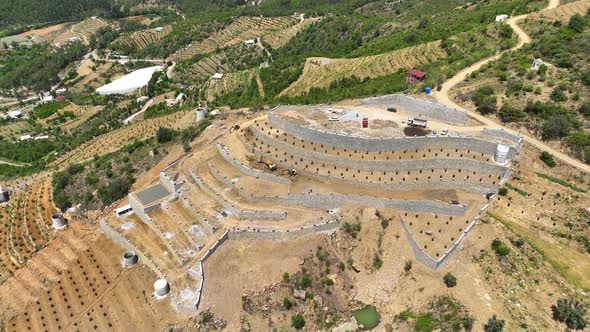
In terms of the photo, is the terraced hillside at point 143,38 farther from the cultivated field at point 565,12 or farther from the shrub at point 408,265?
the shrub at point 408,265

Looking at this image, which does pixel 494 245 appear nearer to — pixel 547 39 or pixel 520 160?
pixel 520 160

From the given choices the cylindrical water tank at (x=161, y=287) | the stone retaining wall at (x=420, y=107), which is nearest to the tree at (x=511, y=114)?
the stone retaining wall at (x=420, y=107)

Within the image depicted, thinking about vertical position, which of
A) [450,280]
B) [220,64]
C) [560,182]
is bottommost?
[220,64]

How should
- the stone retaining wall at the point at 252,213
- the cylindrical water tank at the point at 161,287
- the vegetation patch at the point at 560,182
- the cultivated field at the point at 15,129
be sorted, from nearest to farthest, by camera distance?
the cylindrical water tank at the point at 161,287, the vegetation patch at the point at 560,182, the stone retaining wall at the point at 252,213, the cultivated field at the point at 15,129

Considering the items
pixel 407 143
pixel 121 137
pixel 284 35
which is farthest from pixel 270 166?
pixel 284 35

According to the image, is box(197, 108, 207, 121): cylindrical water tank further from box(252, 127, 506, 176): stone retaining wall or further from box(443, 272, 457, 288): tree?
box(443, 272, 457, 288): tree

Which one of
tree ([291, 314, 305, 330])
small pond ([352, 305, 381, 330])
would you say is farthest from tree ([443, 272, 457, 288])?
tree ([291, 314, 305, 330])

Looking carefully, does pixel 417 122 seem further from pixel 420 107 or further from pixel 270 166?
pixel 270 166
